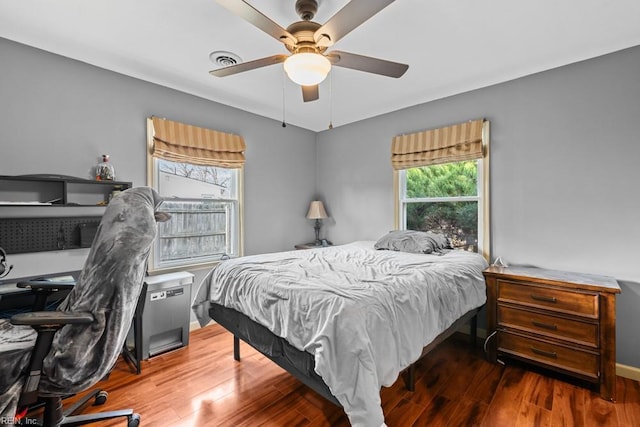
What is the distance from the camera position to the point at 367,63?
182 centimetres

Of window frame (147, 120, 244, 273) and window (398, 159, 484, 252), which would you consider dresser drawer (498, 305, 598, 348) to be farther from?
window frame (147, 120, 244, 273)

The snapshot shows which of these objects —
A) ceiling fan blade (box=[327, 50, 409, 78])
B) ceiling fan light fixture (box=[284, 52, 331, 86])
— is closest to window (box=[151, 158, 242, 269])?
ceiling fan light fixture (box=[284, 52, 331, 86])

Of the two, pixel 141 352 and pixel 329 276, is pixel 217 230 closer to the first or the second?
pixel 141 352

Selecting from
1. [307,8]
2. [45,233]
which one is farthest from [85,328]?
[307,8]

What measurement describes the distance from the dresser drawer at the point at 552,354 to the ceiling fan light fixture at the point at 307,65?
8.02ft

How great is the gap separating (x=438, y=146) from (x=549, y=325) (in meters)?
1.94

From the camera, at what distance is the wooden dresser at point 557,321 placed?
1937mm

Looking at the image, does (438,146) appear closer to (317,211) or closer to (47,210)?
(317,211)

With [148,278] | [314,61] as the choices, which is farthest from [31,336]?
[314,61]

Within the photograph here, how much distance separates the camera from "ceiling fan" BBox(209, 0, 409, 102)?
1.36 meters

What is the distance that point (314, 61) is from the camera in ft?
5.19

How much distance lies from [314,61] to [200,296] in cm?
197

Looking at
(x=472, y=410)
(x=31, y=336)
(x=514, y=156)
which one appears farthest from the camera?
(x=514, y=156)

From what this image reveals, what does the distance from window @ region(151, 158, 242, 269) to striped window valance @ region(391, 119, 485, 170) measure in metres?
2.03
